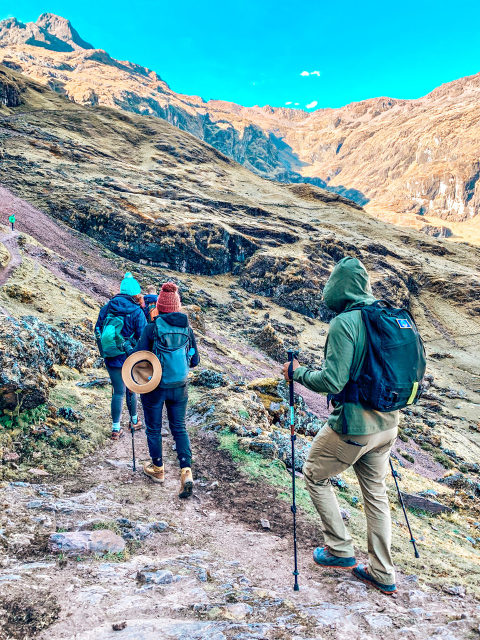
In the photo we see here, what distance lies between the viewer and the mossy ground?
417 cm

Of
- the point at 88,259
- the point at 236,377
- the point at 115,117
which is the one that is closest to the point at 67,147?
the point at 88,259

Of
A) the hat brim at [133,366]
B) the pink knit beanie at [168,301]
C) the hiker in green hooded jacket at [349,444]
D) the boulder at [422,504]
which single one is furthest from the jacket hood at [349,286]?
the boulder at [422,504]

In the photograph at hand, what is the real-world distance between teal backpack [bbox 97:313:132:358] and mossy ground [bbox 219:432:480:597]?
2.69m

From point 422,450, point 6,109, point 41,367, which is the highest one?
point 6,109

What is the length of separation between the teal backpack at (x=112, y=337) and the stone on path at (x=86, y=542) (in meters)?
2.97

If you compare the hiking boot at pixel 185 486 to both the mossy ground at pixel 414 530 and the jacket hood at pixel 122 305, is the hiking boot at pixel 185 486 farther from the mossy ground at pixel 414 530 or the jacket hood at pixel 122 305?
the jacket hood at pixel 122 305

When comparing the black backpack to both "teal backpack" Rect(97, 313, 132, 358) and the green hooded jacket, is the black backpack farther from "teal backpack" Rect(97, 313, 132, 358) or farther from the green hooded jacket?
"teal backpack" Rect(97, 313, 132, 358)

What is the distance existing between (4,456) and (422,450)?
16.8 metres

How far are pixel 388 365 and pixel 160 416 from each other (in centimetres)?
327

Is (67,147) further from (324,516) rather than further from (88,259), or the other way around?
(324,516)

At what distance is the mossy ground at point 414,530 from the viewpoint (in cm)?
417

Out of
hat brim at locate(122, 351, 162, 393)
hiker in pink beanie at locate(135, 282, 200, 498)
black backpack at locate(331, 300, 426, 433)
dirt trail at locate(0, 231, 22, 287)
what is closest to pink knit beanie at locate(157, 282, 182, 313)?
hiker in pink beanie at locate(135, 282, 200, 498)

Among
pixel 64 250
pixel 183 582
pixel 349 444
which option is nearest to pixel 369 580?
pixel 349 444

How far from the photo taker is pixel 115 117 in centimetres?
7875
